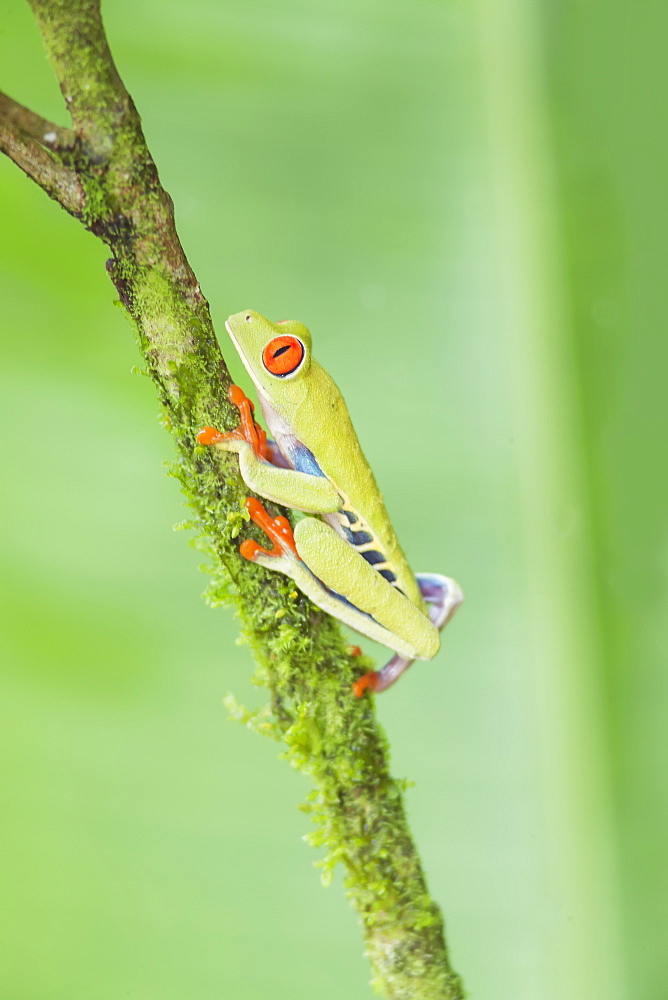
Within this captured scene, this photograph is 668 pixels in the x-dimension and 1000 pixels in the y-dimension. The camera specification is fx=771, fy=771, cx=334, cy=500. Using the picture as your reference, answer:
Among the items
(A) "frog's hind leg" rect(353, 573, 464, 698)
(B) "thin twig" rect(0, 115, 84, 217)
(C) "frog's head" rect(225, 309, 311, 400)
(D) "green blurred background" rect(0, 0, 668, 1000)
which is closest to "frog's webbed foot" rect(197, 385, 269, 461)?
(C) "frog's head" rect(225, 309, 311, 400)

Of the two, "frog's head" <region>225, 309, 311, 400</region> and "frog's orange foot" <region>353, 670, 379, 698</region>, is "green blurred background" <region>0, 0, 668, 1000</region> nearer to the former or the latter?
"frog's head" <region>225, 309, 311, 400</region>

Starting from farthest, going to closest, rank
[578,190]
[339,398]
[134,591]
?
[578,190]
[134,591]
[339,398]

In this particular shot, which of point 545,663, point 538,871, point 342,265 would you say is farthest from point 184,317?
point 538,871

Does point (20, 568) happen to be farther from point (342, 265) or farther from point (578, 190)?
point (578, 190)

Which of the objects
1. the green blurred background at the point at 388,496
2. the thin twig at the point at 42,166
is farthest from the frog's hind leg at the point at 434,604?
the thin twig at the point at 42,166

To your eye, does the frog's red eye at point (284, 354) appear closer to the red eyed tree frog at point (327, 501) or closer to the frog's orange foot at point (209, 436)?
the red eyed tree frog at point (327, 501)

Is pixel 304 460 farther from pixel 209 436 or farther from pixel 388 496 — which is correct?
pixel 388 496

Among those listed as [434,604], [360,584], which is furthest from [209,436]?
[434,604]
